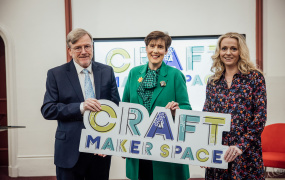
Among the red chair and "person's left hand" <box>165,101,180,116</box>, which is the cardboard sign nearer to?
"person's left hand" <box>165,101,180,116</box>

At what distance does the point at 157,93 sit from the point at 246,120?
0.67m

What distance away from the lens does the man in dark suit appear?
172cm

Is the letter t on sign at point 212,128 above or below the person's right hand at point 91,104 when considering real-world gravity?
below

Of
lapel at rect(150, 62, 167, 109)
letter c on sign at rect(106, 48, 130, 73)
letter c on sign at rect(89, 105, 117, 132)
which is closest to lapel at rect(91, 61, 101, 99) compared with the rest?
letter c on sign at rect(89, 105, 117, 132)

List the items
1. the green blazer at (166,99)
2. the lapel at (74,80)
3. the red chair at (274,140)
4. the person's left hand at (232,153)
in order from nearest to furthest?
the person's left hand at (232,153), the lapel at (74,80), the green blazer at (166,99), the red chair at (274,140)

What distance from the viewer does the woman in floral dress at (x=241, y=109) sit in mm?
1689

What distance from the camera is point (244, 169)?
172 cm

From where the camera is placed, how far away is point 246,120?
171 cm

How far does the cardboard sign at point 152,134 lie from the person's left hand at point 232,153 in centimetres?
7

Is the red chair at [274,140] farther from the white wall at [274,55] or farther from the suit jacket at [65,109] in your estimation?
the suit jacket at [65,109]

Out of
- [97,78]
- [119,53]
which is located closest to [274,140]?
[119,53]

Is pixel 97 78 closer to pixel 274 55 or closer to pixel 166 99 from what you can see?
pixel 166 99

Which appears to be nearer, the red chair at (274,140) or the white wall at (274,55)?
the red chair at (274,140)

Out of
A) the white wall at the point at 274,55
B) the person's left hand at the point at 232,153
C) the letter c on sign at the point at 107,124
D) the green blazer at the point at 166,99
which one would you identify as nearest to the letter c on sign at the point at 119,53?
the green blazer at the point at 166,99
